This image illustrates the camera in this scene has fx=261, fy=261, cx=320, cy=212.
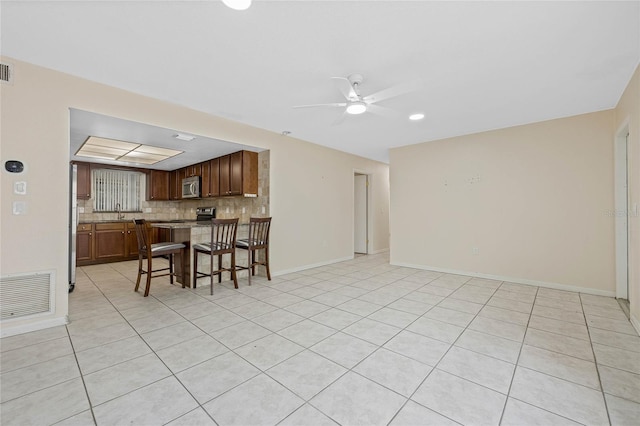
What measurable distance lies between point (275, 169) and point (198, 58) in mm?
2263

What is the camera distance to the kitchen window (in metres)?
5.93

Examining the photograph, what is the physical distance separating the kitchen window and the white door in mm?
5461

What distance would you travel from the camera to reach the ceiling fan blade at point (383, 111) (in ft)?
10.9

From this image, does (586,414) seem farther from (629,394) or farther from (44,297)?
(44,297)

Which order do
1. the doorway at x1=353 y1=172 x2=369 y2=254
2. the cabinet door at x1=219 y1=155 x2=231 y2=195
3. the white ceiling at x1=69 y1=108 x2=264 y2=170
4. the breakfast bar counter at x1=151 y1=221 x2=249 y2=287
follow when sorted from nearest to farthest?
the white ceiling at x1=69 y1=108 x2=264 y2=170 → the breakfast bar counter at x1=151 y1=221 x2=249 y2=287 → the cabinet door at x1=219 y1=155 x2=231 y2=195 → the doorway at x1=353 y1=172 x2=369 y2=254

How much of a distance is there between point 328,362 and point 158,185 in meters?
6.29

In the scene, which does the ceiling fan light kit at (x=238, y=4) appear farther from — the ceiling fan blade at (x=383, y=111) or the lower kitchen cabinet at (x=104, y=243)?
the lower kitchen cabinet at (x=104, y=243)

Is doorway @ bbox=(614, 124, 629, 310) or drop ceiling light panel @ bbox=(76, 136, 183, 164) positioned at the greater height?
drop ceiling light panel @ bbox=(76, 136, 183, 164)

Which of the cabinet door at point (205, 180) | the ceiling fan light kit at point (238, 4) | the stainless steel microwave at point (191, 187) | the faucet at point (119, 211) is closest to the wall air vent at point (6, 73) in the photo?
the ceiling fan light kit at point (238, 4)

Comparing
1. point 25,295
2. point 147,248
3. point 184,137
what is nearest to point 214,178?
point 184,137

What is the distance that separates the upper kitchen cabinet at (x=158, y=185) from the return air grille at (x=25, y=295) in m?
4.30

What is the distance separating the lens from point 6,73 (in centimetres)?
227

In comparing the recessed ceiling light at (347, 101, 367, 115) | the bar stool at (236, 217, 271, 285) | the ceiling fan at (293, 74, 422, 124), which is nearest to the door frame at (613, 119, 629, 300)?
the ceiling fan at (293, 74, 422, 124)

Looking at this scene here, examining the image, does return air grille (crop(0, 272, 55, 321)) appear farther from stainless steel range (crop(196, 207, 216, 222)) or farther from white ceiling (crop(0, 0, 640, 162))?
stainless steel range (crop(196, 207, 216, 222))
